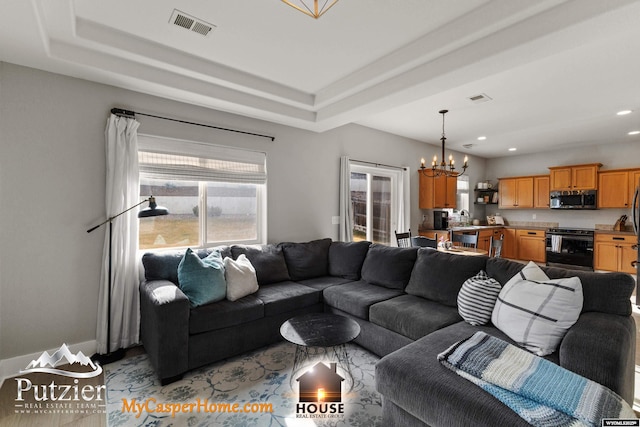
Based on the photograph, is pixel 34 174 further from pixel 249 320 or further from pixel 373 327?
pixel 373 327

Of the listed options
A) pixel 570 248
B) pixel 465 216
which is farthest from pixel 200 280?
pixel 570 248

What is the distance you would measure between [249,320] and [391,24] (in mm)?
2710

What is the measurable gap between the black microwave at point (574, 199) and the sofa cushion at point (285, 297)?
6243mm

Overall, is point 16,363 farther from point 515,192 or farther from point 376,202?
point 515,192

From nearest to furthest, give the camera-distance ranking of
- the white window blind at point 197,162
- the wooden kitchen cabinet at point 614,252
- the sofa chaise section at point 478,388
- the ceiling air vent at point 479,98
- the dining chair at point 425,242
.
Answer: the sofa chaise section at point 478,388, the white window blind at point 197,162, the ceiling air vent at point 479,98, the dining chair at point 425,242, the wooden kitchen cabinet at point 614,252

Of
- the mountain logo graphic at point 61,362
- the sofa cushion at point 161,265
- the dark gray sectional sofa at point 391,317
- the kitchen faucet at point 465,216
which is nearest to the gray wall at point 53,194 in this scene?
the mountain logo graphic at point 61,362

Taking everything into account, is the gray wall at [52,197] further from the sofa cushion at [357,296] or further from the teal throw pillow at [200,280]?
the sofa cushion at [357,296]

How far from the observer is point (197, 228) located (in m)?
3.39

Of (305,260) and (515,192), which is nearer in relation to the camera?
(305,260)

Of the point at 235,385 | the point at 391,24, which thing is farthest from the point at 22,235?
the point at 391,24

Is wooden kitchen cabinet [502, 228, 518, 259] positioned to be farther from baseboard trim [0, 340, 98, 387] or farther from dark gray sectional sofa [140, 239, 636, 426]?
baseboard trim [0, 340, 98, 387]

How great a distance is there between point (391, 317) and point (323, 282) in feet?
3.73

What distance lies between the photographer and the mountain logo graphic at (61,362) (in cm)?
234

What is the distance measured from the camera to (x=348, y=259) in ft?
11.9
